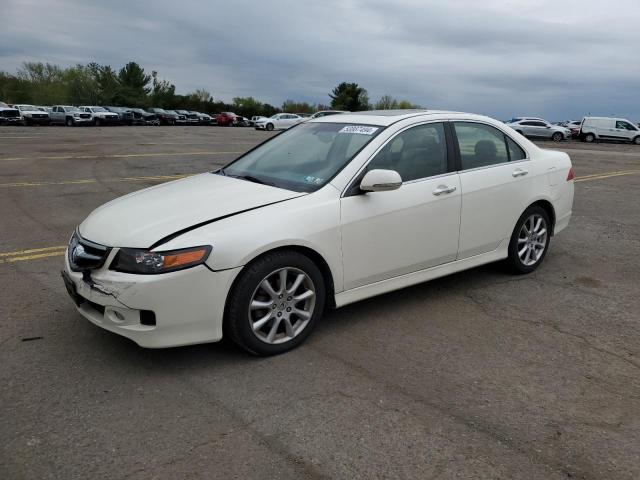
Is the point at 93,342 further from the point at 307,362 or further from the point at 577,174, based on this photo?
the point at 577,174

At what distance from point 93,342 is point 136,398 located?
90 cm

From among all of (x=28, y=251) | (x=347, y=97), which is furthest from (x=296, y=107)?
(x=28, y=251)

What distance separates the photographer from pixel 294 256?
3689 mm

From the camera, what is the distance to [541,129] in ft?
131

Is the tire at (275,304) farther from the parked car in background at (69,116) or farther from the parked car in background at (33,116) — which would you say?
the parked car in background at (69,116)

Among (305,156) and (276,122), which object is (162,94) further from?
(305,156)

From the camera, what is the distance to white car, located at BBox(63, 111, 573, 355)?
3.38 metres

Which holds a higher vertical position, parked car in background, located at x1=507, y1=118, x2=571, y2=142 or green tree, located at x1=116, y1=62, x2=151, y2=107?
green tree, located at x1=116, y1=62, x2=151, y2=107

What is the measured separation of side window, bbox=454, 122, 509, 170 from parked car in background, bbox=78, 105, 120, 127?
150ft

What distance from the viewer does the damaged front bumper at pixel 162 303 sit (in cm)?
329

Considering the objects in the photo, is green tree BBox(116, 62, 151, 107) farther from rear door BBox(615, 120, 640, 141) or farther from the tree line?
rear door BBox(615, 120, 640, 141)

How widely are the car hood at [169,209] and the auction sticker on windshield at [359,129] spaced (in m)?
0.90

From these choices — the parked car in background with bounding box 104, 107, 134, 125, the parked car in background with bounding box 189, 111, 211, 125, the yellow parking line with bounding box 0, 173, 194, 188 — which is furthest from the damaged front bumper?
the parked car in background with bounding box 189, 111, 211, 125

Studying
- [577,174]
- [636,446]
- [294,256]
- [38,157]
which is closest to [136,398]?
[294,256]
